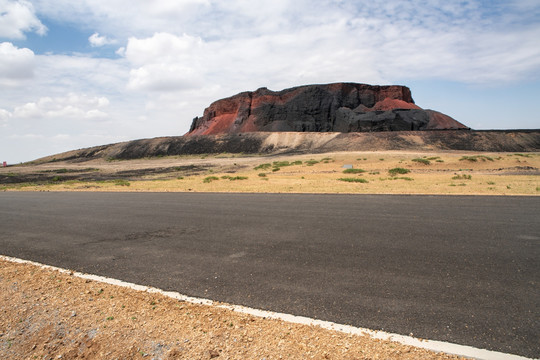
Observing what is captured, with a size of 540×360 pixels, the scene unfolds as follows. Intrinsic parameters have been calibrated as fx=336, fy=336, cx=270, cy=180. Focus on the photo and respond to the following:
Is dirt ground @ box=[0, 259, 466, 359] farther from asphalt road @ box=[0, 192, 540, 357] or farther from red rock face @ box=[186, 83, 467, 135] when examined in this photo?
red rock face @ box=[186, 83, 467, 135]

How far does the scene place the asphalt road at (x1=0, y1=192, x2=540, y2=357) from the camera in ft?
12.1

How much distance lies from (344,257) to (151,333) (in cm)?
342

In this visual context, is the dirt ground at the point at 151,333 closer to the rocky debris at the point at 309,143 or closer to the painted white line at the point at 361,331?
the painted white line at the point at 361,331

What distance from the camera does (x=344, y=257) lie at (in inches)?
227

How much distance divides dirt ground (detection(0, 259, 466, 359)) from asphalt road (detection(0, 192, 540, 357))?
40 centimetres

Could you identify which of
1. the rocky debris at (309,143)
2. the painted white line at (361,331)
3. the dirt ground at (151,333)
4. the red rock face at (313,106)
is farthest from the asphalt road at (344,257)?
the red rock face at (313,106)

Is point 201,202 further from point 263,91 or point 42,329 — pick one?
point 263,91

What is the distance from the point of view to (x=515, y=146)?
5362cm

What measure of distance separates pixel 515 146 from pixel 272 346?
64.2 metres

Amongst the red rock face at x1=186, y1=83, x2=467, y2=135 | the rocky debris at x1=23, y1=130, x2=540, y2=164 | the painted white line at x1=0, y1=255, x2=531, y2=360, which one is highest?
the red rock face at x1=186, y1=83, x2=467, y2=135

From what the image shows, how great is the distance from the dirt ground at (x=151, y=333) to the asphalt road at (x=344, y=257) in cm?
40

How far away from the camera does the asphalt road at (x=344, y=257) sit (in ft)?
12.1

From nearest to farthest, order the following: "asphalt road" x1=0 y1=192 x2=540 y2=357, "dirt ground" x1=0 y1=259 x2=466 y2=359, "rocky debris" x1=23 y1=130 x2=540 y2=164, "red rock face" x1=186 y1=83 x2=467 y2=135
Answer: "dirt ground" x1=0 y1=259 x2=466 y2=359, "asphalt road" x1=0 y1=192 x2=540 y2=357, "rocky debris" x1=23 y1=130 x2=540 y2=164, "red rock face" x1=186 y1=83 x2=467 y2=135

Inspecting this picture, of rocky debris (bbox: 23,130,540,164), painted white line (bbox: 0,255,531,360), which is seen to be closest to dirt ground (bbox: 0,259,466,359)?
painted white line (bbox: 0,255,531,360)
